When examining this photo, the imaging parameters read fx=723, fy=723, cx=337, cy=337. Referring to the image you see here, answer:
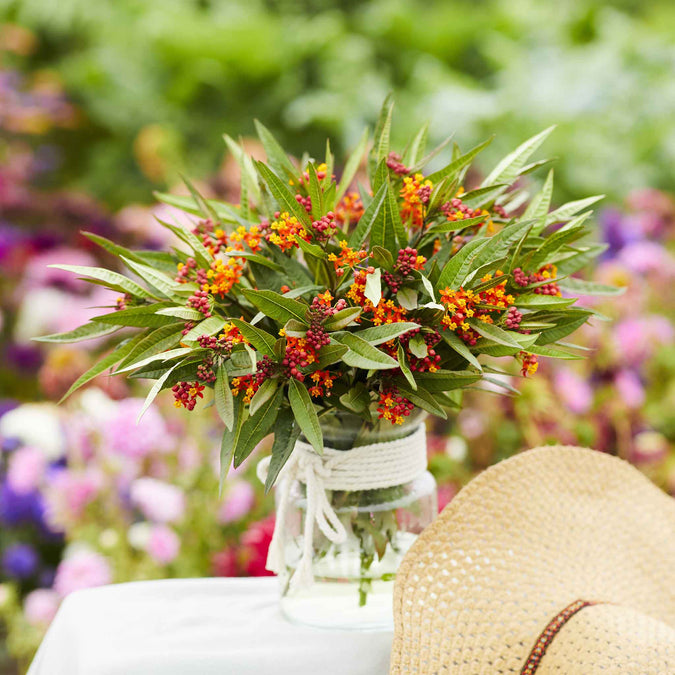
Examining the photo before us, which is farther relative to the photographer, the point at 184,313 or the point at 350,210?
the point at 350,210

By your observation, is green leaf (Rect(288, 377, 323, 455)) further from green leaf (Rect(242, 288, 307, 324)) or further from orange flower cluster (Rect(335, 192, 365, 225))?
orange flower cluster (Rect(335, 192, 365, 225))

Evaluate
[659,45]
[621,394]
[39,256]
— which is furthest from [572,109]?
[39,256]

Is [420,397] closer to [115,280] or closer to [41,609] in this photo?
[115,280]

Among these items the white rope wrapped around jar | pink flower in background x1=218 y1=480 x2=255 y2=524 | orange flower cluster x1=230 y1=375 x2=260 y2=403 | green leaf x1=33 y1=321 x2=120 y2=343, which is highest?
green leaf x1=33 y1=321 x2=120 y2=343

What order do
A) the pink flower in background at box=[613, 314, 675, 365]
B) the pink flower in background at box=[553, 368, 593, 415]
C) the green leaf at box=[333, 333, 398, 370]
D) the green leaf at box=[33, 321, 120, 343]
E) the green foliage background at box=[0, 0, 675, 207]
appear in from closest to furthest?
the green leaf at box=[333, 333, 398, 370]
the green leaf at box=[33, 321, 120, 343]
the pink flower in background at box=[553, 368, 593, 415]
the pink flower in background at box=[613, 314, 675, 365]
the green foliage background at box=[0, 0, 675, 207]

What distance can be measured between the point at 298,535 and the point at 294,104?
3353mm

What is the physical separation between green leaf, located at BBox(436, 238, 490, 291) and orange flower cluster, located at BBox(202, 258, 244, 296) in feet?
0.63

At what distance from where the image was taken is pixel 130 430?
130 cm

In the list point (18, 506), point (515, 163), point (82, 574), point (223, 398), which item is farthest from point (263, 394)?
point (18, 506)

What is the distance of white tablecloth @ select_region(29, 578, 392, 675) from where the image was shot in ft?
2.35

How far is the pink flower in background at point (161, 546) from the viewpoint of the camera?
4.40 feet

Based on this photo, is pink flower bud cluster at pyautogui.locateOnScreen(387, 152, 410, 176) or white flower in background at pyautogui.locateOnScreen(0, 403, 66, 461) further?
white flower in background at pyautogui.locateOnScreen(0, 403, 66, 461)

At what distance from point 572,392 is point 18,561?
124 cm

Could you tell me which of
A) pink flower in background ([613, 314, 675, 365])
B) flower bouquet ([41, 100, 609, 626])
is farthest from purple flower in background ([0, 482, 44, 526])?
pink flower in background ([613, 314, 675, 365])
